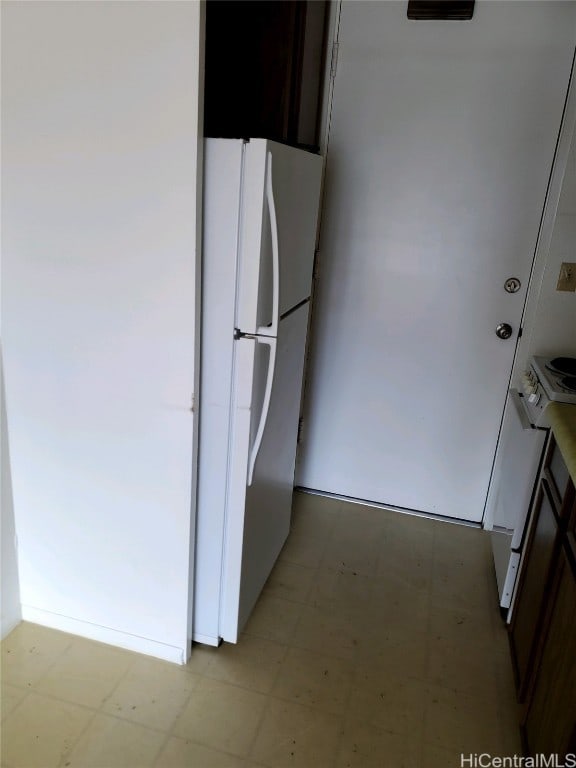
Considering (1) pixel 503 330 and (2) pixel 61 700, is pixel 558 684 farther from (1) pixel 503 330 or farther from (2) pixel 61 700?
(1) pixel 503 330

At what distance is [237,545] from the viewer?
178 cm

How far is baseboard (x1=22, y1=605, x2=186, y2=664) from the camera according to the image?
1.87 metres

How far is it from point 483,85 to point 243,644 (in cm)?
233

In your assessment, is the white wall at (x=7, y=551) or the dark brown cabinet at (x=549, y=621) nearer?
the dark brown cabinet at (x=549, y=621)

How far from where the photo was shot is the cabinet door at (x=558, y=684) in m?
1.24

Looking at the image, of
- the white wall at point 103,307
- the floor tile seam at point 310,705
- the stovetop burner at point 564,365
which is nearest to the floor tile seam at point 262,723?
the floor tile seam at point 310,705

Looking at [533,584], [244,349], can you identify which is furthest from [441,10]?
[533,584]

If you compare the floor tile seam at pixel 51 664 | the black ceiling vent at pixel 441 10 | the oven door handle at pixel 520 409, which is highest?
the black ceiling vent at pixel 441 10

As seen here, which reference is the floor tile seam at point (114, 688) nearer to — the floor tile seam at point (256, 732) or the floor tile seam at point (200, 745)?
the floor tile seam at point (200, 745)

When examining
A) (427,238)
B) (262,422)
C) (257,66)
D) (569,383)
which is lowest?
(262,422)

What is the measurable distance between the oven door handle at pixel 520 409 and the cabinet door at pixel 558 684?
0.61 meters

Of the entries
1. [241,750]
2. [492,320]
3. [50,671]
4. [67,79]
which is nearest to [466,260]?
[492,320]

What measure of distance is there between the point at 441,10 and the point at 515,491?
188cm

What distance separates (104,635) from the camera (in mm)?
1925
